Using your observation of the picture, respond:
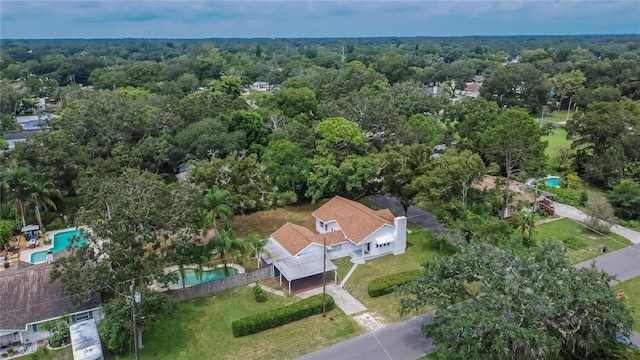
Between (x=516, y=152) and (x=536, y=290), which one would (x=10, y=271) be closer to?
(x=536, y=290)

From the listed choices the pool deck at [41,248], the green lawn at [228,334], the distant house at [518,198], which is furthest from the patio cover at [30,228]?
the distant house at [518,198]

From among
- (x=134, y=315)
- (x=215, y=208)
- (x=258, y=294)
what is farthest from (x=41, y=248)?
(x=258, y=294)

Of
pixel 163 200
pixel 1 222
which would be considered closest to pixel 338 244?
pixel 163 200

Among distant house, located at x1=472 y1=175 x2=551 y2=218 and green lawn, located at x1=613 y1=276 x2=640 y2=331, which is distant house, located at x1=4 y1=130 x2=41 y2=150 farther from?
green lawn, located at x1=613 y1=276 x2=640 y2=331

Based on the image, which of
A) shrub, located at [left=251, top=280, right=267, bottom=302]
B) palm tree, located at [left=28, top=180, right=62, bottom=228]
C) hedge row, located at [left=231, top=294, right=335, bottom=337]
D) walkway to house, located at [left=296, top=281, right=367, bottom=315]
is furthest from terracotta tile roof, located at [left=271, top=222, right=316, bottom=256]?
palm tree, located at [left=28, top=180, right=62, bottom=228]

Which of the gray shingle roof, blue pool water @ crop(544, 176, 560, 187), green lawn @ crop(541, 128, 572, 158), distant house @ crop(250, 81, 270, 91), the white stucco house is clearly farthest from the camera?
distant house @ crop(250, 81, 270, 91)

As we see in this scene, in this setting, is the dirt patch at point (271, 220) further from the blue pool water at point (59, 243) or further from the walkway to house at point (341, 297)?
the blue pool water at point (59, 243)
